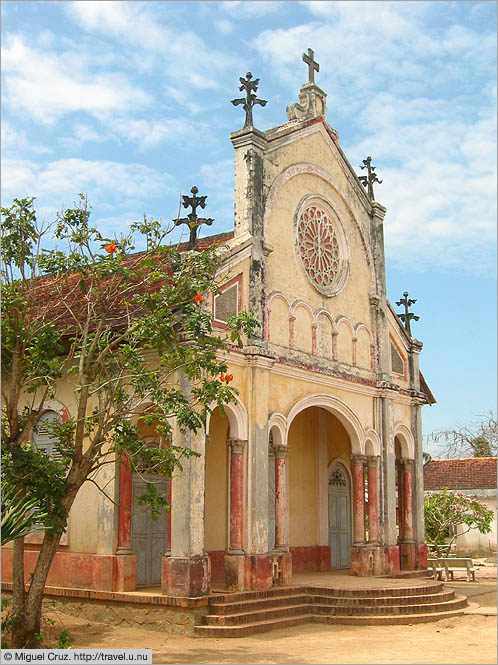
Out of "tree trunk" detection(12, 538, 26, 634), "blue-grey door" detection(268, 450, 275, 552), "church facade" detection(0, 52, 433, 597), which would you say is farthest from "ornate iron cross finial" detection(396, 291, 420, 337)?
"tree trunk" detection(12, 538, 26, 634)

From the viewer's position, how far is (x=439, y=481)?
3525cm

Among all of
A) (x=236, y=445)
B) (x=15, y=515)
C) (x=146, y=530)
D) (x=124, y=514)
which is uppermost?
(x=236, y=445)

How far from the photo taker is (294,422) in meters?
19.8

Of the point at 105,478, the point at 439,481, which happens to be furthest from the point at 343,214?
the point at 439,481

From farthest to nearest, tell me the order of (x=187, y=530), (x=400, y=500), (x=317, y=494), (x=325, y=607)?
(x=400, y=500), (x=317, y=494), (x=325, y=607), (x=187, y=530)

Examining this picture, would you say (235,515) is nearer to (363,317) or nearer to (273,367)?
(273,367)

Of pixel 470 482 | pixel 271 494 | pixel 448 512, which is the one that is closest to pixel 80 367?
pixel 271 494

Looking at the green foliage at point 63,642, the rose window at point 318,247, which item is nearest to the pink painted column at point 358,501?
the rose window at point 318,247

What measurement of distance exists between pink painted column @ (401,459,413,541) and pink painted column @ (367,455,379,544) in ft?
6.57

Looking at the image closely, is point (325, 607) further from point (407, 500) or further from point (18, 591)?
point (407, 500)

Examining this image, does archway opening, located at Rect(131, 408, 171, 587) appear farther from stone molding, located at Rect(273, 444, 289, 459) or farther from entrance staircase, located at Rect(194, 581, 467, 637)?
entrance staircase, located at Rect(194, 581, 467, 637)

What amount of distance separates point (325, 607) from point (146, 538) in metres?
3.77

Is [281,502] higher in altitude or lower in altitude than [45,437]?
lower

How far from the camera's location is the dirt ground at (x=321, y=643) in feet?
36.2
